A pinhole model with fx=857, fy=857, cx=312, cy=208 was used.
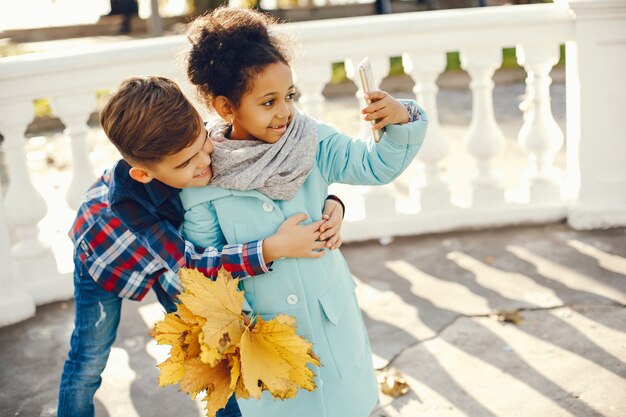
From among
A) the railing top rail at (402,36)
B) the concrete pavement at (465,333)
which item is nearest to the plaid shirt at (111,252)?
the concrete pavement at (465,333)

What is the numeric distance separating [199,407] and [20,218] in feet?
5.19

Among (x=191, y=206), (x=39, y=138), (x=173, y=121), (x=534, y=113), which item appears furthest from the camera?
(x=39, y=138)

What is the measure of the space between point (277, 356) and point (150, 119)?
0.69 meters

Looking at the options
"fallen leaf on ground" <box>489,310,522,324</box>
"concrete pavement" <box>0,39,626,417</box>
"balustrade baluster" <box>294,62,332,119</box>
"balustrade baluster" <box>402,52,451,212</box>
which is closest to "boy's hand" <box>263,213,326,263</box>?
"concrete pavement" <box>0,39,626,417</box>

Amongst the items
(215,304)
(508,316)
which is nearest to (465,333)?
(508,316)

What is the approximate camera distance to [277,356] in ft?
7.27

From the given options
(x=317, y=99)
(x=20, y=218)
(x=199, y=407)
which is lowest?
(x=199, y=407)

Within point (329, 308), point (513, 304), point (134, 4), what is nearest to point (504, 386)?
point (513, 304)

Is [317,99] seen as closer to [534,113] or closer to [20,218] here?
[534,113]

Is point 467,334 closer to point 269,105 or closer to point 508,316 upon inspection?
point 508,316

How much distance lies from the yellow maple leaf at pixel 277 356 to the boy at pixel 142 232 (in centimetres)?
20

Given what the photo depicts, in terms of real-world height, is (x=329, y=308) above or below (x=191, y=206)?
below

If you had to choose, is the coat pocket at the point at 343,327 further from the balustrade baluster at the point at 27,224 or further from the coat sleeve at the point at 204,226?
the balustrade baluster at the point at 27,224

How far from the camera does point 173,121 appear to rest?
2.22m
